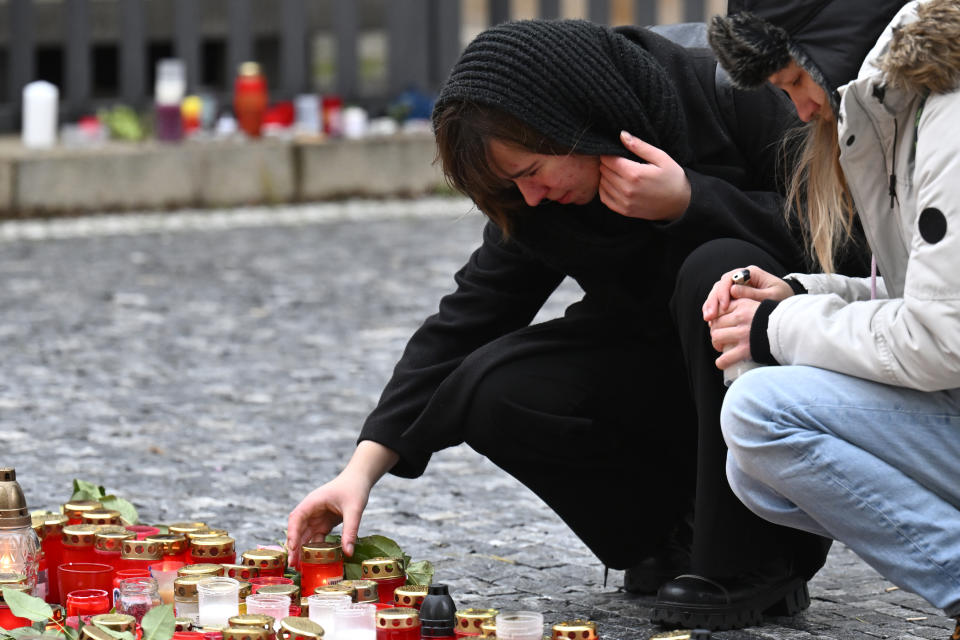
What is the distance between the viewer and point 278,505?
367 cm

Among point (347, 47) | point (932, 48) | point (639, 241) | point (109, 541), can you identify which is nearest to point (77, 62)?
point (347, 47)

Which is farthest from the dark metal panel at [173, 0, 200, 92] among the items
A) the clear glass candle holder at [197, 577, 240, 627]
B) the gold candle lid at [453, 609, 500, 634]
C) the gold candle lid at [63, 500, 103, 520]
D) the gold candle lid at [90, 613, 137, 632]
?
the gold candle lid at [453, 609, 500, 634]

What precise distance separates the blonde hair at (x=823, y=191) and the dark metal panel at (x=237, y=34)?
7497 mm

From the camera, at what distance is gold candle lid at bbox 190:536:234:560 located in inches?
107

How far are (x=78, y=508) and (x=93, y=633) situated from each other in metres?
0.69

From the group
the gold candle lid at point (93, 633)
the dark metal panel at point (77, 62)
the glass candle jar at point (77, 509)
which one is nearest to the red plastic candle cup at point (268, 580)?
the gold candle lid at point (93, 633)

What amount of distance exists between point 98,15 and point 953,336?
8388 mm

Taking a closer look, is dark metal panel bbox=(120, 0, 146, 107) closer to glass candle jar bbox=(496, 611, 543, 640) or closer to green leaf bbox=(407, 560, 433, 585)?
green leaf bbox=(407, 560, 433, 585)

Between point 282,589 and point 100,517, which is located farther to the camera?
point 100,517

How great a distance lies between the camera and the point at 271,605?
2.43m

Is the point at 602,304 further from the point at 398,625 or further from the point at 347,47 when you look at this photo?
the point at 347,47

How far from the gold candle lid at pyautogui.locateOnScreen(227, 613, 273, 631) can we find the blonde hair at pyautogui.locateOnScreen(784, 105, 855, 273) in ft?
3.33

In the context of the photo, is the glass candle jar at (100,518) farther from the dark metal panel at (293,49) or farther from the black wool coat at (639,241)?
the dark metal panel at (293,49)

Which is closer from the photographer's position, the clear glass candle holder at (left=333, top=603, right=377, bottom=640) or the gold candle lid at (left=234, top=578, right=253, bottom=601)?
the clear glass candle holder at (left=333, top=603, right=377, bottom=640)
